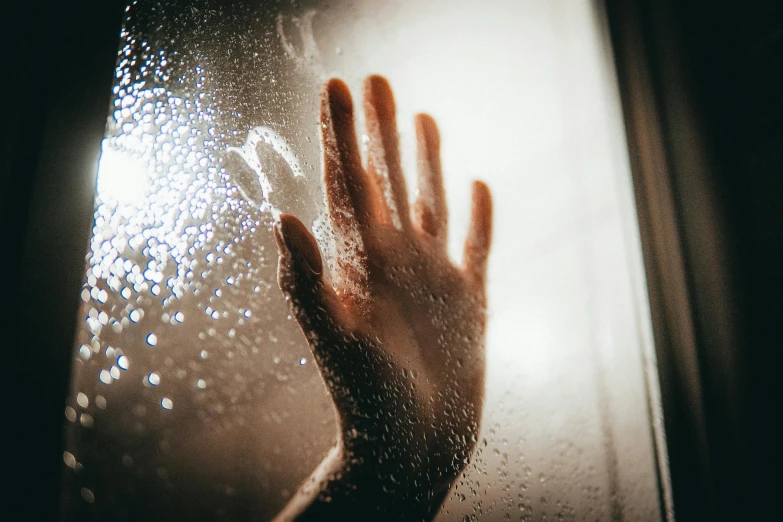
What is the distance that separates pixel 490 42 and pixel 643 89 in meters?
0.25

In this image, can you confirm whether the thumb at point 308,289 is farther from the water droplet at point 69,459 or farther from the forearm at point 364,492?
the water droplet at point 69,459

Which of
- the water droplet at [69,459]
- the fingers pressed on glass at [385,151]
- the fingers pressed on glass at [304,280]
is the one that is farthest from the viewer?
the fingers pressed on glass at [385,151]

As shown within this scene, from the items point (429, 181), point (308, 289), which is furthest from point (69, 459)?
point (429, 181)

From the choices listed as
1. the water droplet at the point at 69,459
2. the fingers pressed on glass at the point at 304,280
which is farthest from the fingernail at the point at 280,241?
the water droplet at the point at 69,459

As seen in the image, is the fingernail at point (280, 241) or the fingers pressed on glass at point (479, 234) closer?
the fingernail at point (280, 241)

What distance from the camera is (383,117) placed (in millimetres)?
571

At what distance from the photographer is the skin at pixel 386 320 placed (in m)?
0.46

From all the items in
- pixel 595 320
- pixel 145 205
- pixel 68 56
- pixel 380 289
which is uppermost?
pixel 68 56

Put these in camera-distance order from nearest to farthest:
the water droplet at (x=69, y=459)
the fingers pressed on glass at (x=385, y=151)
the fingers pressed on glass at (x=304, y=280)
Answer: the water droplet at (x=69, y=459), the fingers pressed on glass at (x=304, y=280), the fingers pressed on glass at (x=385, y=151)

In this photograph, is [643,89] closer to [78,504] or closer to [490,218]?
[490,218]

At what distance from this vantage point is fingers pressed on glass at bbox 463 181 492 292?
63cm

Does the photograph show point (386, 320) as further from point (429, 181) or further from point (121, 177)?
point (121, 177)

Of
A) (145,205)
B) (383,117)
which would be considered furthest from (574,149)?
(145,205)

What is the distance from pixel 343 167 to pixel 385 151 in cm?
8
